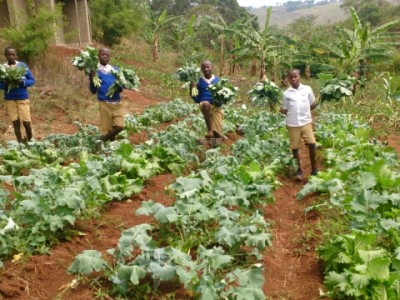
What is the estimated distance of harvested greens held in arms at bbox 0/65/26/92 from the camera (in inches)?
269

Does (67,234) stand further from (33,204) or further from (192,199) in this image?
(192,199)

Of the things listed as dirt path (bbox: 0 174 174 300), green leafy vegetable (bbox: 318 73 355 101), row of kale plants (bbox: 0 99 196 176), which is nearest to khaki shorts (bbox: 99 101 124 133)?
row of kale plants (bbox: 0 99 196 176)

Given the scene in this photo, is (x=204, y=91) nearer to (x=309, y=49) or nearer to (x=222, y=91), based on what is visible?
(x=222, y=91)

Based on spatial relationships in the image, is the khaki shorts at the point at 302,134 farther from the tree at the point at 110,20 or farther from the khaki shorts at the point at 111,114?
the tree at the point at 110,20

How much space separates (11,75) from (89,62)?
1.23 m

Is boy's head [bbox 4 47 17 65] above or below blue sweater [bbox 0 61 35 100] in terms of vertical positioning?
above

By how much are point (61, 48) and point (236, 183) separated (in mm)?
15326

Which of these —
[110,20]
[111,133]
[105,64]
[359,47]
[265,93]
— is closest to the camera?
[105,64]

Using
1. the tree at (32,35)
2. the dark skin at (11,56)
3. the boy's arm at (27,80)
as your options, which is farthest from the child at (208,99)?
the tree at (32,35)

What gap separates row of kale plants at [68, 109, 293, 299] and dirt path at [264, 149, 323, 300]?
21 cm

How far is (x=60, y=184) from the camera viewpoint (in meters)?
4.48

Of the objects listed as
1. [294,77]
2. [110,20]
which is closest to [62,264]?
[294,77]

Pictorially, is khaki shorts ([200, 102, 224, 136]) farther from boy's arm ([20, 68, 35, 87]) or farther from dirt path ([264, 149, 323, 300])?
boy's arm ([20, 68, 35, 87])

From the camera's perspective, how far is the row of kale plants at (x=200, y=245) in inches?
124
